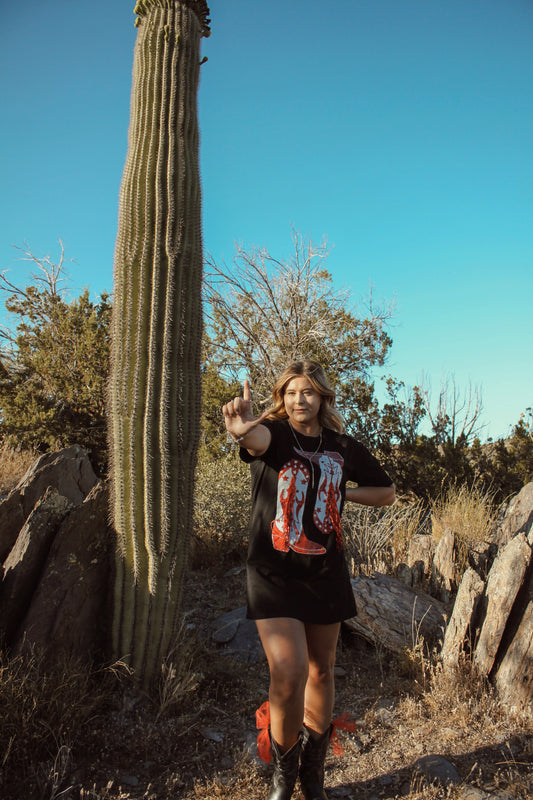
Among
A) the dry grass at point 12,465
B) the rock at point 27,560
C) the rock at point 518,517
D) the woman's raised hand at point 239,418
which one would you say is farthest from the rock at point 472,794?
the dry grass at point 12,465

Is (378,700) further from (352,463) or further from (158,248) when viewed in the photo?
(158,248)

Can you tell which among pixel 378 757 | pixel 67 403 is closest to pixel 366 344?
pixel 67 403

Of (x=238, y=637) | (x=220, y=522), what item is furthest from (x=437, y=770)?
(x=220, y=522)

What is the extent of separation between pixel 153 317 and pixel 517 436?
7348mm

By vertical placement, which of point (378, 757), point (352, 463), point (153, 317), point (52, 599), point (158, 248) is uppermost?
point (158, 248)

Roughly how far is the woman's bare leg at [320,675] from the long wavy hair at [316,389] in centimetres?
97

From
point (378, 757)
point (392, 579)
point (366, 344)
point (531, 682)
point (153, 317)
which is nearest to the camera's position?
point (378, 757)

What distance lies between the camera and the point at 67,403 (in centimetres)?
845

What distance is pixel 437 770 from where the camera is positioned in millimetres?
2729

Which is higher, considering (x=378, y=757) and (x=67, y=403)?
(x=67, y=403)

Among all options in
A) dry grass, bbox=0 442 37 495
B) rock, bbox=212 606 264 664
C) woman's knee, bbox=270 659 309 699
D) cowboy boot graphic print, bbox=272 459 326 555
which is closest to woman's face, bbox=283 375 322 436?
cowboy boot graphic print, bbox=272 459 326 555

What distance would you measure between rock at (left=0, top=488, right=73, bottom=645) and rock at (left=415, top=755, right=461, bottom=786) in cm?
239

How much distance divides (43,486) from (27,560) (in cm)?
71

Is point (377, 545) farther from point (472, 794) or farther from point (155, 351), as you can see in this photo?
point (155, 351)
